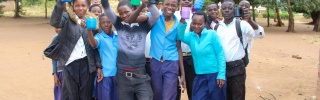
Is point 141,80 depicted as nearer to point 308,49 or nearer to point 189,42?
point 189,42

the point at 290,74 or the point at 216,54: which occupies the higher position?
the point at 216,54

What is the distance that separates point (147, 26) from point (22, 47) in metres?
8.72

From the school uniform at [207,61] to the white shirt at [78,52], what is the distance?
98cm

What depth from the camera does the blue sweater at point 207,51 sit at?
3859 millimetres

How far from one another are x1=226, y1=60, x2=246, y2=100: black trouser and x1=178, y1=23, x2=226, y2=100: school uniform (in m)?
0.15

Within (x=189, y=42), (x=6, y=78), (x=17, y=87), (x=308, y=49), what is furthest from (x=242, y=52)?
(x=308, y=49)

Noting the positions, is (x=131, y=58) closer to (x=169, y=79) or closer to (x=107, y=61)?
(x=107, y=61)

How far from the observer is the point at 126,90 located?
12.4 feet

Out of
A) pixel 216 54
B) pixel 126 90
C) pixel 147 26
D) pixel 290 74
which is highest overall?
pixel 147 26

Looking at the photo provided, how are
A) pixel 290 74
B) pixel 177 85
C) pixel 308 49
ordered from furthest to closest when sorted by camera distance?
pixel 308 49
pixel 290 74
pixel 177 85

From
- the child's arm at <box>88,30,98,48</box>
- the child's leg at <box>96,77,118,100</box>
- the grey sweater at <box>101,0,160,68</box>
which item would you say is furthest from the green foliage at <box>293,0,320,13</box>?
the child's arm at <box>88,30,98,48</box>

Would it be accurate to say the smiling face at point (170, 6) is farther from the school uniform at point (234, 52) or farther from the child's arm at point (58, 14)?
the child's arm at point (58, 14)

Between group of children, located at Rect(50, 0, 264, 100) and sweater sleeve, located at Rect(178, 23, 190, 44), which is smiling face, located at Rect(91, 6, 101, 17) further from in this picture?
sweater sleeve, located at Rect(178, 23, 190, 44)

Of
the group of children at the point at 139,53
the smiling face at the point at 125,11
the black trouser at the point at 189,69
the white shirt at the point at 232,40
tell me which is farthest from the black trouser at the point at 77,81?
the white shirt at the point at 232,40
